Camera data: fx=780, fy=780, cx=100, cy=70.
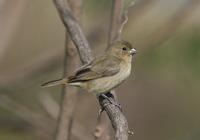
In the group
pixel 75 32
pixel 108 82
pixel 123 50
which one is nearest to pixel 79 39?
pixel 75 32

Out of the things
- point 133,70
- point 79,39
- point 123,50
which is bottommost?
point 79,39

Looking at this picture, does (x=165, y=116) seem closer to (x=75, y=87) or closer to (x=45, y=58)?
(x=45, y=58)

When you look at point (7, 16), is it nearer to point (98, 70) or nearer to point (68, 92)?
point (98, 70)

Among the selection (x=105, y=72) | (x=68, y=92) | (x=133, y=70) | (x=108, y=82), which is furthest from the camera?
(x=133, y=70)

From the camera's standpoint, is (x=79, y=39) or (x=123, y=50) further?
(x=123, y=50)

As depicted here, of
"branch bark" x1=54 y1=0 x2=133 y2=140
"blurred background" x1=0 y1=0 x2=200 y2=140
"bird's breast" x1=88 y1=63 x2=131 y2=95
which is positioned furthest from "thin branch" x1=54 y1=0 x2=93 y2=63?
"blurred background" x1=0 y1=0 x2=200 y2=140

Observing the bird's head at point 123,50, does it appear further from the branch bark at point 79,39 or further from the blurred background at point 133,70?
the branch bark at point 79,39
